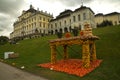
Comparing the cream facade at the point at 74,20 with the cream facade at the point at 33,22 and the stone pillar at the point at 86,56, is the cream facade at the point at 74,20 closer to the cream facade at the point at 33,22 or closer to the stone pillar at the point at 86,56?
the cream facade at the point at 33,22

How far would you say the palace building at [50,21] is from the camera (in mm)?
74831

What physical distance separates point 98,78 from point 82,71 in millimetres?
2279

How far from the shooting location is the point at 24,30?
355 ft

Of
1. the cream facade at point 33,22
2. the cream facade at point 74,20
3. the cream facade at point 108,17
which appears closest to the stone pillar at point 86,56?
the cream facade at point 74,20

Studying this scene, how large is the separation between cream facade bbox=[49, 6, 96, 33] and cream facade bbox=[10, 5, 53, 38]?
466 centimetres

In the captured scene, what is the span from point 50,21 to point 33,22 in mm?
10127

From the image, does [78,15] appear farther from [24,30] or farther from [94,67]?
[94,67]

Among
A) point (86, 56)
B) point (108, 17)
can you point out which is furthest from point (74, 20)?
point (86, 56)

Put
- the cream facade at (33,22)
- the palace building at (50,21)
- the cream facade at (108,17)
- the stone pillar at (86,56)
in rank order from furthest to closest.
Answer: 1. the cream facade at (33,22)
2. the cream facade at (108,17)
3. the palace building at (50,21)
4. the stone pillar at (86,56)

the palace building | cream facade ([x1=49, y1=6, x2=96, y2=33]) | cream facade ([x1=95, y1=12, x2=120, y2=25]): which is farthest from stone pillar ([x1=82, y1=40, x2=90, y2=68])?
cream facade ([x1=95, y1=12, x2=120, y2=25])

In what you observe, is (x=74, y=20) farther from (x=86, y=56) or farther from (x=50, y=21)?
(x=86, y=56)

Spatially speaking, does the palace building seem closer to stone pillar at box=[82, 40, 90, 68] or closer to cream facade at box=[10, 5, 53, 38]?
cream facade at box=[10, 5, 53, 38]

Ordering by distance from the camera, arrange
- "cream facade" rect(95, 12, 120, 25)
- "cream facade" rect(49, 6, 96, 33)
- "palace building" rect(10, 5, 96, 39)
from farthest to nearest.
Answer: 1. "cream facade" rect(95, 12, 120, 25)
2. "palace building" rect(10, 5, 96, 39)
3. "cream facade" rect(49, 6, 96, 33)

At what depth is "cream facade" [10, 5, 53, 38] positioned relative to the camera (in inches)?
3765
